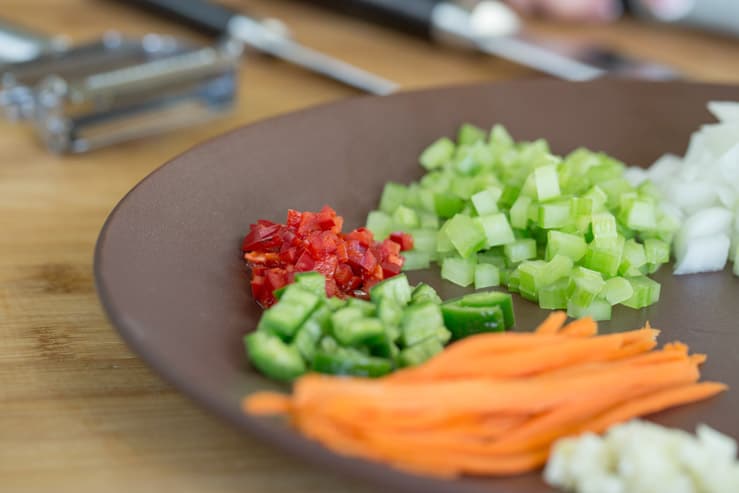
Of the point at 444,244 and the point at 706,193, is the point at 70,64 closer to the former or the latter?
the point at 444,244

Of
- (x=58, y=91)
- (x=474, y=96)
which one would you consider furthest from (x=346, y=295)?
(x=58, y=91)

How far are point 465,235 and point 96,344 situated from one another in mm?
597

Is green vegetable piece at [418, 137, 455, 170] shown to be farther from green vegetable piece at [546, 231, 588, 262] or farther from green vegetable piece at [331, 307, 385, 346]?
green vegetable piece at [331, 307, 385, 346]

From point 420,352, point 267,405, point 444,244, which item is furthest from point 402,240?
point 267,405

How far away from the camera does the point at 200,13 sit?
2.89m

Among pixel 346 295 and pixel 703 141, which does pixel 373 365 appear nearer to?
pixel 346 295

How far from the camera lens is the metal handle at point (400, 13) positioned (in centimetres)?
295

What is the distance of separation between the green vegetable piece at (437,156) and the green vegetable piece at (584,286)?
460 mm

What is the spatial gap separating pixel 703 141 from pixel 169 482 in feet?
3.76

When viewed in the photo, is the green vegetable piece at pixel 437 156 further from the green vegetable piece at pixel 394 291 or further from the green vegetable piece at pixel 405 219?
the green vegetable piece at pixel 394 291

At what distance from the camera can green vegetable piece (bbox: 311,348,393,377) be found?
112cm

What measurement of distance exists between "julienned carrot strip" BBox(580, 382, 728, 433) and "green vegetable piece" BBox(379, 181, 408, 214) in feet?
2.19

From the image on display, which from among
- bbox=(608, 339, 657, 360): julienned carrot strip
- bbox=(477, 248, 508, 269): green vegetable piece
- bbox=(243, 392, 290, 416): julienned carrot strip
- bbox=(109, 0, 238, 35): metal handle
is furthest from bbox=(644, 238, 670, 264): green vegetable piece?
bbox=(109, 0, 238, 35): metal handle

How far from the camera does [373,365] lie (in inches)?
44.4
